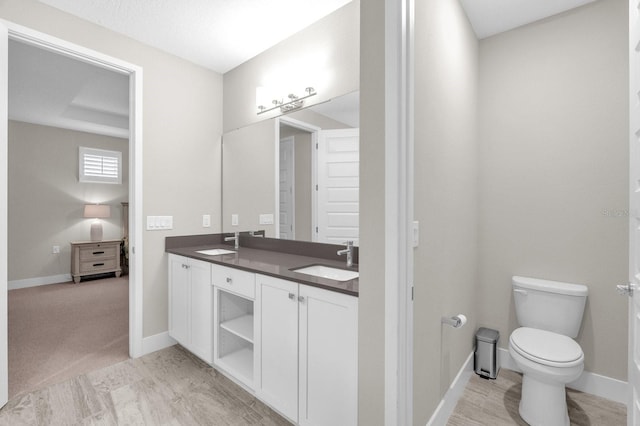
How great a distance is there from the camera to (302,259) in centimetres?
214

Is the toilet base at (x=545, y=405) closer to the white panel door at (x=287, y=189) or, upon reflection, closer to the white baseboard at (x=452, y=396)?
the white baseboard at (x=452, y=396)

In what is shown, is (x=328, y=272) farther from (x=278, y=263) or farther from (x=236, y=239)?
(x=236, y=239)

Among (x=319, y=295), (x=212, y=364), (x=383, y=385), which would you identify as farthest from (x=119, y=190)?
(x=383, y=385)

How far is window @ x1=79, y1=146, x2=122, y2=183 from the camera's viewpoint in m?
5.08

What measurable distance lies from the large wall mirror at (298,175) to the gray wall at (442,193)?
43 centimetres

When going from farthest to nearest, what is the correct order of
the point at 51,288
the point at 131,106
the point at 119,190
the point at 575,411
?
the point at 119,190 → the point at 51,288 → the point at 131,106 → the point at 575,411

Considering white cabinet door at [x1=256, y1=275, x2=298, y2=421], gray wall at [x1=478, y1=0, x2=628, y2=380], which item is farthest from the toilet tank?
white cabinet door at [x1=256, y1=275, x2=298, y2=421]

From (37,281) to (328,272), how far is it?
5182mm

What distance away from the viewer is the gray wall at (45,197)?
14.7 ft

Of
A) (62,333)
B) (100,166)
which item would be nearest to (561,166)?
(62,333)

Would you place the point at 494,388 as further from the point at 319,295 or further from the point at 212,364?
the point at 212,364

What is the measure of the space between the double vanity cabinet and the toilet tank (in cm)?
143

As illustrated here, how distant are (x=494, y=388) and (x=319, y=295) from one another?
149cm

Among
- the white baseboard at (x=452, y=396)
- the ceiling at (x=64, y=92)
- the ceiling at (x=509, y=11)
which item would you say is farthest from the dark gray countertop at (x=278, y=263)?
the ceiling at (x=64, y=92)
